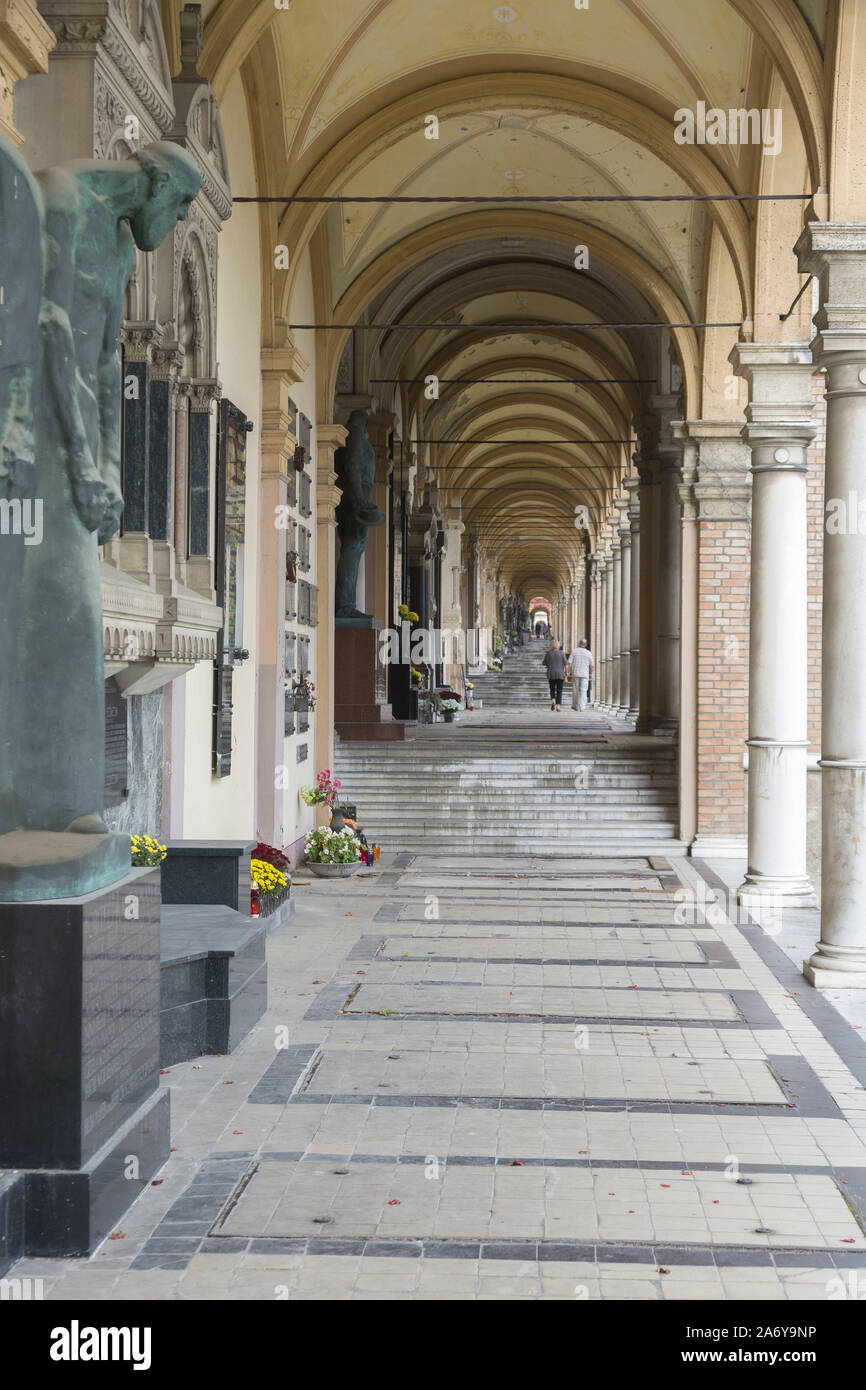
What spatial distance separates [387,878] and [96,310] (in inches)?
349

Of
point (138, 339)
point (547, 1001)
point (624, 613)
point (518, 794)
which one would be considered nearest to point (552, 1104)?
point (547, 1001)

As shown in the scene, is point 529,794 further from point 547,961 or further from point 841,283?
point 841,283

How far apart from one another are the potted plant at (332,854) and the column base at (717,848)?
3600mm

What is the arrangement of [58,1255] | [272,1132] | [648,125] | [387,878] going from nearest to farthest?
[58,1255], [272,1132], [648,125], [387,878]

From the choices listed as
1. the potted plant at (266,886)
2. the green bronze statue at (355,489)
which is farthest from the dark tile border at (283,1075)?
the green bronze statue at (355,489)

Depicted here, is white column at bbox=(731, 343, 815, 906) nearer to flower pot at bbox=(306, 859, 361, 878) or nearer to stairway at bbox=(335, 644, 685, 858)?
stairway at bbox=(335, 644, 685, 858)

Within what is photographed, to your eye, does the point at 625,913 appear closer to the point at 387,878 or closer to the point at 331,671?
the point at 387,878

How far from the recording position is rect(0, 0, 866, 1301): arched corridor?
459 centimetres

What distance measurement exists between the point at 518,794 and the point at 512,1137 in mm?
10356

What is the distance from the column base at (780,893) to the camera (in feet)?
37.4

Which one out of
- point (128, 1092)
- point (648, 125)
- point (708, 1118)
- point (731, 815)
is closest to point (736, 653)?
point (731, 815)

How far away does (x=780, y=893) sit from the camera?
11430mm

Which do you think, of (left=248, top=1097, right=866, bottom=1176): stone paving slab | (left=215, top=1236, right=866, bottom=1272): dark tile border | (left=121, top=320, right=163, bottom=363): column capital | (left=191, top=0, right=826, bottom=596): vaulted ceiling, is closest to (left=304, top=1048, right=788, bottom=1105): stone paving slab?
(left=248, top=1097, right=866, bottom=1176): stone paving slab

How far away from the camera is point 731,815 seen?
48.4 feet
